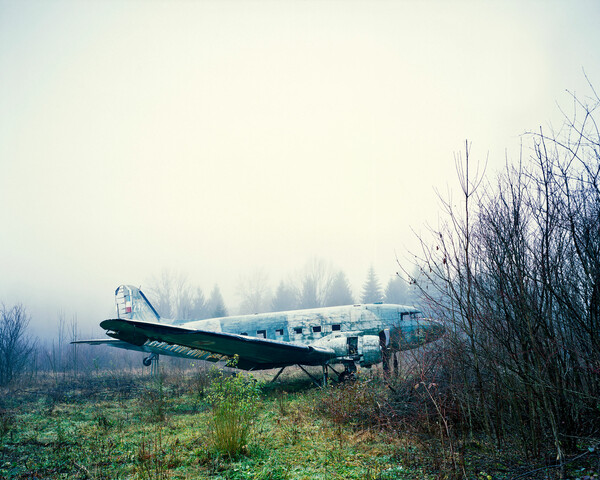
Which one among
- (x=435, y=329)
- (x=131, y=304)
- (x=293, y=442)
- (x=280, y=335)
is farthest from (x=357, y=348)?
(x=131, y=304)

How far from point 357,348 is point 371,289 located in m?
45.7

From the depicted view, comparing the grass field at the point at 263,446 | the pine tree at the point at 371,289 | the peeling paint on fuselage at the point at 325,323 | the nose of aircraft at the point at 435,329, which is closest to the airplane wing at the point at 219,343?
the peeling paint on fuselage at the point at 325,323

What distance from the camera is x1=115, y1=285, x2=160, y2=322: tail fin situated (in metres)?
16.4

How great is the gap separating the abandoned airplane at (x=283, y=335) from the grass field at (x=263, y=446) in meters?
1.93

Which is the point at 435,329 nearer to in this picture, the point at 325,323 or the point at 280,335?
the point at 325,323

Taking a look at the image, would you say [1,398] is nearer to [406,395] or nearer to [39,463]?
[39,463]

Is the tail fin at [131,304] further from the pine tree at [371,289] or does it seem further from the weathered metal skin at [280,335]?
the pine tree at [371,289]

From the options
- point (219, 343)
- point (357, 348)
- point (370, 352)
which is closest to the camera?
point (219, 343)

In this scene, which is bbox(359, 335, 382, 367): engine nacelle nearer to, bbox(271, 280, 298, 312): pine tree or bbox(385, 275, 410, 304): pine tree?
bbox(385, 275, 410, 304): pine tree

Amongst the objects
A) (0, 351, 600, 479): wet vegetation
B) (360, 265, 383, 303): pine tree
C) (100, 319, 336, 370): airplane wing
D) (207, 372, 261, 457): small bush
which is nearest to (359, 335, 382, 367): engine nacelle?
(100, 319, 336, 370): airplane wing

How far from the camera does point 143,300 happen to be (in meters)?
17.3

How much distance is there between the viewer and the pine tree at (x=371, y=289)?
184 ft

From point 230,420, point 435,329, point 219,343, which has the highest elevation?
point 435,329

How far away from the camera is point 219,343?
37.7 feet
